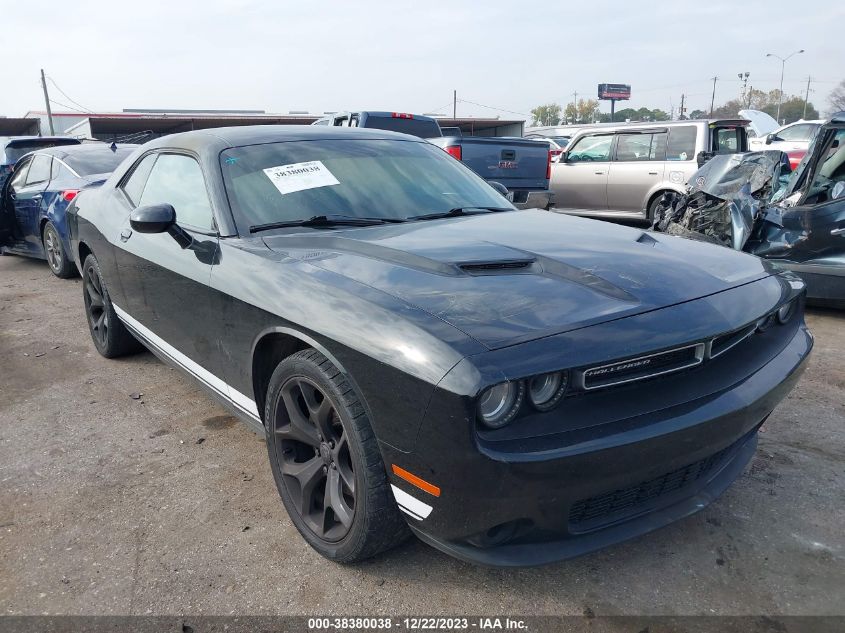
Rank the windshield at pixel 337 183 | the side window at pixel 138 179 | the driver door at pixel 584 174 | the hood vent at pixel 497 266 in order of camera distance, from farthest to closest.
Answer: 1. the driver door at pixel 584 174
2. the side window at pixel 138 179
3. the windshield at pixel 337 183
4. the hood vent at pixel 497 266

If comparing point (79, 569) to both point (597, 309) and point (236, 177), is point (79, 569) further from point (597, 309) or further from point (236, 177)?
point (597, 309)

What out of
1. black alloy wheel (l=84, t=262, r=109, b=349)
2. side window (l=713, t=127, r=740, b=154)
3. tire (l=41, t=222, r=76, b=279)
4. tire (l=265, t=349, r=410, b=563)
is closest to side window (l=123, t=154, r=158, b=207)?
black alloy wheel (l=84, t=262, r=109, b=349)

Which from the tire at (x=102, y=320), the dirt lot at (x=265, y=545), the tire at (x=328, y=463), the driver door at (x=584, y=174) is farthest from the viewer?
the driver door at (x=584, y=174)

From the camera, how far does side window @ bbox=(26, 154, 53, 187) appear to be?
24.2 feet

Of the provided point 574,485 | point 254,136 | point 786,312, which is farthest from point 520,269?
point 254,136

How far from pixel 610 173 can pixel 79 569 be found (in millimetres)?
9167

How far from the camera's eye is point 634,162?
9672 millimetres

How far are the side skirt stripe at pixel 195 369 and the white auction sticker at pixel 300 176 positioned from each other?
89 cm

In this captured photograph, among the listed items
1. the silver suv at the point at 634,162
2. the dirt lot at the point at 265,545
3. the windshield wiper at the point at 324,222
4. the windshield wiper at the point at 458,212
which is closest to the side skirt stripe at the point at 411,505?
the dirt lot at the point at 265,545

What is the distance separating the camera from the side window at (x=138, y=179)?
3.76m

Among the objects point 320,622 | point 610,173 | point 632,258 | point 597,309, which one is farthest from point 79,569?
point 610,173

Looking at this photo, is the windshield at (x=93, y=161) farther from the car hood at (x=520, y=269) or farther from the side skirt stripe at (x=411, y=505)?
the side skirt stripe at (x=411, y=505)

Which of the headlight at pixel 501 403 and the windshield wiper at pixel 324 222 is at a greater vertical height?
the windshield wiper at pixel 324 222

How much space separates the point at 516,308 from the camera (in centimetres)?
193
